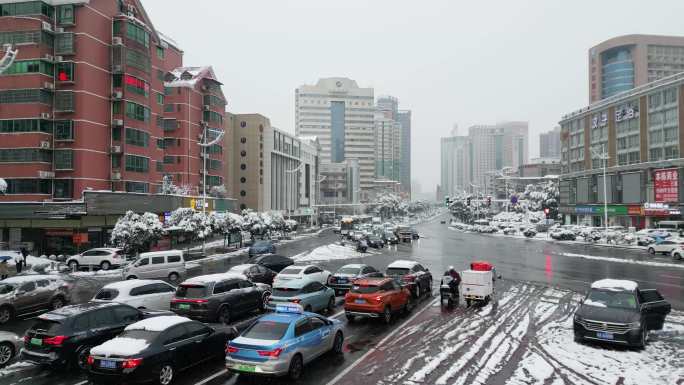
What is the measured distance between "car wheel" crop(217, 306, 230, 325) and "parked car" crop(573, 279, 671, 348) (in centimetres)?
1184


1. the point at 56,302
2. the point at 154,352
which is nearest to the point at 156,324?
the point at 154,352

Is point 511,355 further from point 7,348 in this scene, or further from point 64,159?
point 64,159

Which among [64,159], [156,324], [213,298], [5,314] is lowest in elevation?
[5,314]

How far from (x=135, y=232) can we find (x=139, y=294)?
22.6m

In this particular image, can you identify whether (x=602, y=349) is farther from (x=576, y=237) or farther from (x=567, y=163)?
(x=567, y=163)

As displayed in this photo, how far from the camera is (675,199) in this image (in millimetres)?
71062

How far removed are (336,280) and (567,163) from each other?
310 ft

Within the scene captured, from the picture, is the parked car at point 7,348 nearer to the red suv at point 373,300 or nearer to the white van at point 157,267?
the red suv at point 373,300

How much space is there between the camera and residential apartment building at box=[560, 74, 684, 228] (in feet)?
240

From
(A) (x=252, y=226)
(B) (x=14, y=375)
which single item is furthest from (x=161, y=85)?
(B) (x=14, y=375)

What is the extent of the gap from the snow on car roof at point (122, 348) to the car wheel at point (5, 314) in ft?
36.5

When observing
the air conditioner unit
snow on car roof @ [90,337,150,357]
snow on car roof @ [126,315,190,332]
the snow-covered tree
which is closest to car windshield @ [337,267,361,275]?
snow on car roof @ [126,315,190,332]

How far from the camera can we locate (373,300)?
1794cm

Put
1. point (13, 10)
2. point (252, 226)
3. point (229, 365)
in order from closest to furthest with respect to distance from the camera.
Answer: point (229, 365), point (13, 10), point (252, 226)
